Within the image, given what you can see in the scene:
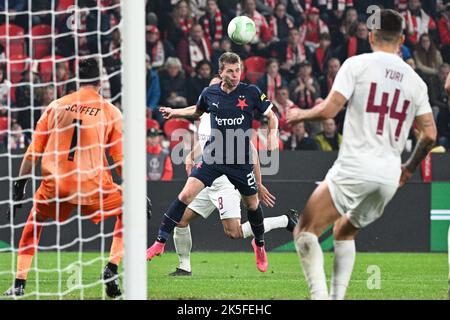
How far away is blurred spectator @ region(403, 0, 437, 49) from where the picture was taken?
17.3 m

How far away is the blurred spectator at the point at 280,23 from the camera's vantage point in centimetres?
1719

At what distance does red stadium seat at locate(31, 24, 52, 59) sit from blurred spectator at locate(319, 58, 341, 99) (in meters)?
4.43

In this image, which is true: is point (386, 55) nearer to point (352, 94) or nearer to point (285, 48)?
point (352, 94)

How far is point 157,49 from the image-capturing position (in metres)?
16.7

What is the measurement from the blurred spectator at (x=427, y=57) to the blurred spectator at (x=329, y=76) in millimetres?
1380

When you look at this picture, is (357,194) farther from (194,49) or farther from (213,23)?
(213,23)

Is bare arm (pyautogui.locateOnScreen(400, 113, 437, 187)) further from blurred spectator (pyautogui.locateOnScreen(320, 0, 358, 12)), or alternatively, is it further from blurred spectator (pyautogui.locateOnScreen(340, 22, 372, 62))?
blurred spectator (pyautogui.locateOnScreen(320, 0, 358, 12))

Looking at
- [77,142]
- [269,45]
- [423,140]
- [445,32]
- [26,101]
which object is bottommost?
[26,101]

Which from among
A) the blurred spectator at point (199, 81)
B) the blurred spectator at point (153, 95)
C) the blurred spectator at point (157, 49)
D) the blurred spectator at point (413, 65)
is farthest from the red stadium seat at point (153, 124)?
the blurred spectator at point (413, 65)

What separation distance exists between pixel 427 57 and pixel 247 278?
7876 mm

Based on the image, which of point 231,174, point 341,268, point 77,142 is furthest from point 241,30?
point 341,268

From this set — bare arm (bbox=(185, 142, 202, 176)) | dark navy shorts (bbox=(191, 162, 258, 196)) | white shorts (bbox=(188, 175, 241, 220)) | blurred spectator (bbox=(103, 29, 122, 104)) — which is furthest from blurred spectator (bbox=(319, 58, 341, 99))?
dark navy shorts (bbox=(191, 162, 258, 196))

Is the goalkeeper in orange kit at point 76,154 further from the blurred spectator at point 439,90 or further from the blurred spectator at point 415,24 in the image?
the blurred spectator at point 415,24
